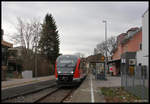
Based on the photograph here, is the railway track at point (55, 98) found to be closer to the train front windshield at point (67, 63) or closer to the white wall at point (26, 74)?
the train front windshield at point (67, 63)

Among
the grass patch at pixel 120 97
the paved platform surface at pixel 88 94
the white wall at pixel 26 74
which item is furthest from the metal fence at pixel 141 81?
the white wall at pixel 26 74

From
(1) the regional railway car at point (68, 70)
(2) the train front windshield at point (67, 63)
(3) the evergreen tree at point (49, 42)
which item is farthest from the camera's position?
(3) the evergreen tree at point (49, 42)

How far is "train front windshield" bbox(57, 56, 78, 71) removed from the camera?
19.5 metres

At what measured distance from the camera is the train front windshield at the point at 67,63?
1950 centimetres

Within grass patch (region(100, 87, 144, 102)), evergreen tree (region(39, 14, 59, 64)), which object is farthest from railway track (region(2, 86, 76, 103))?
evergreen tree (region(39, 14, 59, 64))

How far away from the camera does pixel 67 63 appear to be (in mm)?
19797

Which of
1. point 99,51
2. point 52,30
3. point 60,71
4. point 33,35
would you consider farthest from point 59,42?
point 60,71

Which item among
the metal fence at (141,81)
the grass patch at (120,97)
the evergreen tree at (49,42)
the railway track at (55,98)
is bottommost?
the railway track at (55,98)

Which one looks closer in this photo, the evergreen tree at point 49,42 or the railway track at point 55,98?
the railway track at point 55,98

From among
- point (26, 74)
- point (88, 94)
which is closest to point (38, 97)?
point (88, 94)

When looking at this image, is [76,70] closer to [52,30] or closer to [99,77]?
[99,77]

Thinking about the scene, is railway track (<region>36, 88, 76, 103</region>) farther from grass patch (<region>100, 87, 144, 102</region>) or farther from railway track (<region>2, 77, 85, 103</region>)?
grass patch (<region>100, 87, 144, 102</region>)

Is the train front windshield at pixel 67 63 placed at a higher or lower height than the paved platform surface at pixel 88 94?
higher

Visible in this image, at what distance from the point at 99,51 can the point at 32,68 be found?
3925 centimetres
